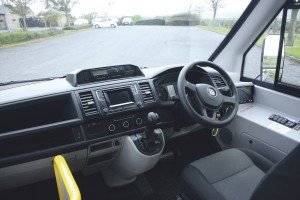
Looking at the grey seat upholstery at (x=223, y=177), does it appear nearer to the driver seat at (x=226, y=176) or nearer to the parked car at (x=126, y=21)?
the driver seat at (x=226, y=176)

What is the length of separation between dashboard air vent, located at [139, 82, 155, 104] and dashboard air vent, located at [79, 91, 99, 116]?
1.36 ft

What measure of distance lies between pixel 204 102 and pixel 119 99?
2.11 feet

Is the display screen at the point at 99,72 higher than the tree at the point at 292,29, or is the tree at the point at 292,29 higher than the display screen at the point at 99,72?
the tree at the point at 292,29

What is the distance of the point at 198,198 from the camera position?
1.54 meters

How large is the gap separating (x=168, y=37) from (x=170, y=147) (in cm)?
121

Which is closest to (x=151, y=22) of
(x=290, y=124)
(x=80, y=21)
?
(x=80, y=21)

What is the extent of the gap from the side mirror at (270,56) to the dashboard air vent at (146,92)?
1203mm

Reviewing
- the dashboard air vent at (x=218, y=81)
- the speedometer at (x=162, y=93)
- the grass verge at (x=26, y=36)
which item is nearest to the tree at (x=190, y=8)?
the dashboard air vent at (x=218, y=81)

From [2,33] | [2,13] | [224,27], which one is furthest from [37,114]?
[224,27]

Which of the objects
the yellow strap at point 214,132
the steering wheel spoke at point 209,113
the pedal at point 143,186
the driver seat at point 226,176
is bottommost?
the pedal at point 143,186

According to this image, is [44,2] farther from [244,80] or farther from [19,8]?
[244,80]

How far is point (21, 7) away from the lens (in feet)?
6.76

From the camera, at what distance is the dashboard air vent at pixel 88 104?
1811 mm

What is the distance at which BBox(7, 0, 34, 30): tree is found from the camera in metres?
2.03
